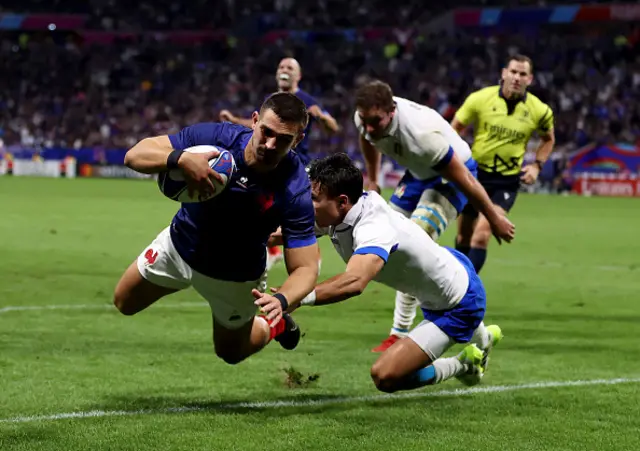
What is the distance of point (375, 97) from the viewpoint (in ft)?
26.7

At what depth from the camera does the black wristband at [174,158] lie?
5.25m

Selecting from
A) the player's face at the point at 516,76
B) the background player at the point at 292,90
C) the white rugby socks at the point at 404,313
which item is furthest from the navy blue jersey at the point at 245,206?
the background player at the point at 292,90

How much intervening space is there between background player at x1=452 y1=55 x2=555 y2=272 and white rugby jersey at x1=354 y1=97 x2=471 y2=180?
2.33 metres

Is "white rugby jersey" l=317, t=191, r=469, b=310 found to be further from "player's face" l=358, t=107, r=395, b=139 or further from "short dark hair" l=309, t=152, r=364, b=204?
"player's face" l=358, t=107, r=395, b=139

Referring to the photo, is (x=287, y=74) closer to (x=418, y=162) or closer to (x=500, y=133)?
(x=500, y=133)

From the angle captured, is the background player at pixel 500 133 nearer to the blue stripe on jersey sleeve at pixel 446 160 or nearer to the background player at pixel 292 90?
the background player at pixel 292 90

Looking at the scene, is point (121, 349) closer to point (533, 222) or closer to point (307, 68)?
point (533, 222)

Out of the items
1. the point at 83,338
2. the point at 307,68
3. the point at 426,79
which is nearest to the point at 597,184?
the point at 426,79

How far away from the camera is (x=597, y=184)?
3462 centimetres

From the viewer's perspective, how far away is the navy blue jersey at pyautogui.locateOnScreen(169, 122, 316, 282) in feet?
19.1

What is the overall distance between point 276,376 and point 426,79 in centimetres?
3657

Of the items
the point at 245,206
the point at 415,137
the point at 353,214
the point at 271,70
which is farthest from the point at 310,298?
the point at 271,70

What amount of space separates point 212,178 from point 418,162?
406 centimetres

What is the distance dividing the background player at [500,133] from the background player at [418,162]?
5.60 feet
